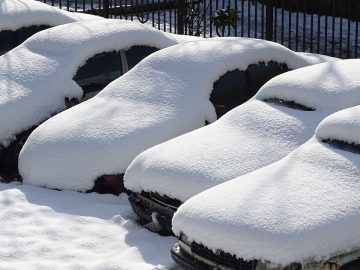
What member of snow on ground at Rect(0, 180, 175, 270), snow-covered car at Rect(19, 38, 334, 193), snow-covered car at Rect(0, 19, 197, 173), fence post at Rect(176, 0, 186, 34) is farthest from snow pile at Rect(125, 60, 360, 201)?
fence post at Rect(176, 0, 186, 34)

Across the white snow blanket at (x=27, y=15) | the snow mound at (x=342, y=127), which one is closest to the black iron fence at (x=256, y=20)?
the white snow blanket at (x=27, y=15)

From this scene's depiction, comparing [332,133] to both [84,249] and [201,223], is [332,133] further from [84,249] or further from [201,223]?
[84,249]

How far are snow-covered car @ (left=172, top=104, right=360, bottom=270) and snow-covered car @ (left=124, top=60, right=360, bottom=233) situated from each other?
59 cm

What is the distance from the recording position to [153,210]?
340 inches

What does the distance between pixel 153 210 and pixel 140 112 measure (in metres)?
1.65

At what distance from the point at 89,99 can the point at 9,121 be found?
94cm

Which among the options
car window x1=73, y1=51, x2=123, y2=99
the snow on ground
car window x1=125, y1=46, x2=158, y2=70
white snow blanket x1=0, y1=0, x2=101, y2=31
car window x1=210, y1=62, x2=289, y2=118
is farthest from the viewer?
white snow blanket x1=0, y1=0, x2=101, y2=31

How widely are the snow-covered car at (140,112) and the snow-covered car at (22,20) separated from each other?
2702 mm

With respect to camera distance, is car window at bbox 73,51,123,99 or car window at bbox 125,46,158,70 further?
car window at bbox 125,46,158,70

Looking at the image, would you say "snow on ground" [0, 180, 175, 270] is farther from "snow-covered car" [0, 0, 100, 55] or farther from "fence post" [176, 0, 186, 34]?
"fence post" [176, 0, 186, 34]

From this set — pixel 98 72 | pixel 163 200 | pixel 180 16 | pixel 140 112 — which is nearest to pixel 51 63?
pixel 98 72

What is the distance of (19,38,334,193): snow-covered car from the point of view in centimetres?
965

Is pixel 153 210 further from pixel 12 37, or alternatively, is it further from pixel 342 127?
pixel 12 37

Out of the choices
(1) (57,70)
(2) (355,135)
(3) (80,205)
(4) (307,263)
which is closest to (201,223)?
(4) (307,263)
